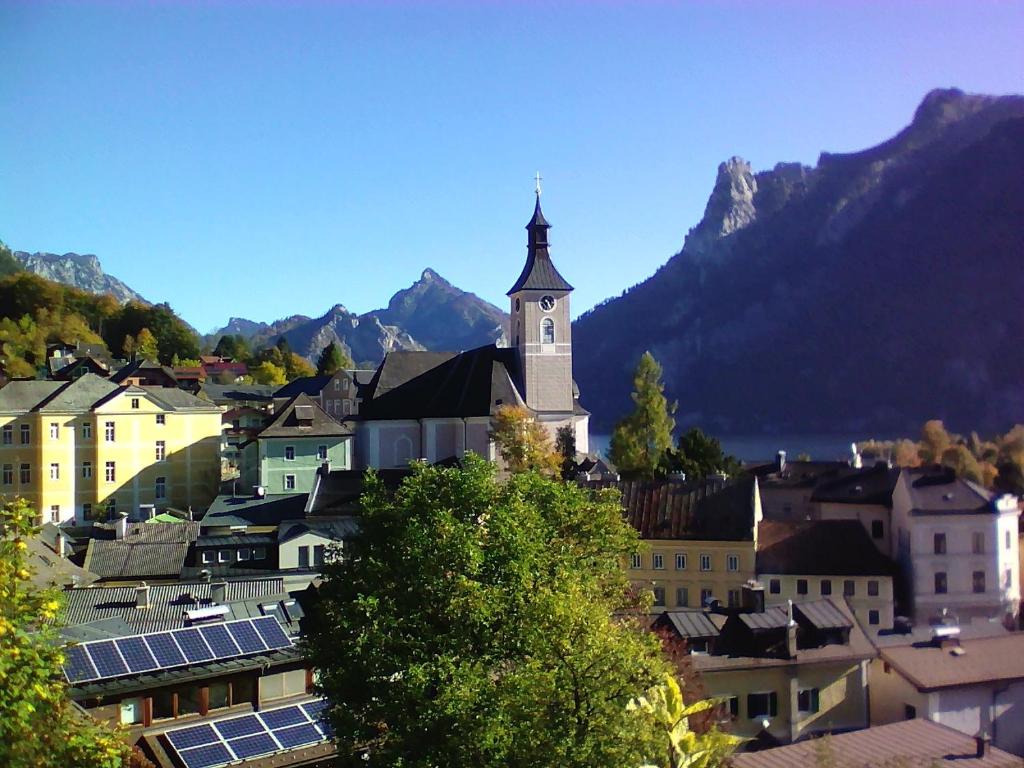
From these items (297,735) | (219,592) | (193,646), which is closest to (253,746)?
(297,735)

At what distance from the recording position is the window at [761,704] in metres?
27.7

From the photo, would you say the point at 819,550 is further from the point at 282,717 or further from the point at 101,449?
the point at 101,449

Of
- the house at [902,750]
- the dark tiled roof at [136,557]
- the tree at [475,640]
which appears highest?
the tree at [475,640]

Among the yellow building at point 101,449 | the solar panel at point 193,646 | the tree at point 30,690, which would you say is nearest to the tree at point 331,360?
the yellow building at point 101,449

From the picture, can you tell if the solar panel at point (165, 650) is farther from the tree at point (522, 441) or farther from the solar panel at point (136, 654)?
the tree at point (522, 441)

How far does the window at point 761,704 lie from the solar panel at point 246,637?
13.1m

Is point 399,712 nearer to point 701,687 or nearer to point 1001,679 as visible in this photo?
point 701,687

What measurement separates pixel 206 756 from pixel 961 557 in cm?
3298

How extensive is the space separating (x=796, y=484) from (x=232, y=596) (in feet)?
115

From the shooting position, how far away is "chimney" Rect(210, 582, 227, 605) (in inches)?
1118

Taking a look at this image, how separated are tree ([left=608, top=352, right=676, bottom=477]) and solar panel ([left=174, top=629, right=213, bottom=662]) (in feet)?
141

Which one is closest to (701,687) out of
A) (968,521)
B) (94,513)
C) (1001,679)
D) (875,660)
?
(875,660)

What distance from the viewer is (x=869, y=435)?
18962cm

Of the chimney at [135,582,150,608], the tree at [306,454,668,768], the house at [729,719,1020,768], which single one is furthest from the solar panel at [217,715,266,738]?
the house at [729,719,1020,768]
